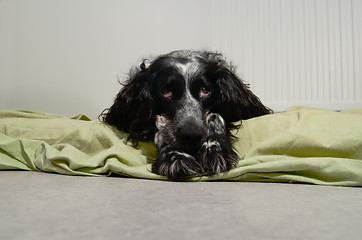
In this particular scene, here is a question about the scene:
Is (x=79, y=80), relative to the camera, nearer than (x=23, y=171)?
No

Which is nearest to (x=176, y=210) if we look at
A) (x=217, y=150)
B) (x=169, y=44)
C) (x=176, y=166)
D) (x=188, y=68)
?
(x=176, y=166)

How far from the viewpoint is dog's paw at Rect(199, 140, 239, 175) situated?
1.17m

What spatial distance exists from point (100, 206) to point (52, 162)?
62 centimetres

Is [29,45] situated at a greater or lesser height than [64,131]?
greater

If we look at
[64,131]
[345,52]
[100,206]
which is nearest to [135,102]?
[64,131]

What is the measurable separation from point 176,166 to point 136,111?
1.57 feet

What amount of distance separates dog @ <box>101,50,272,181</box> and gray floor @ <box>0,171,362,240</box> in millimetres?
137

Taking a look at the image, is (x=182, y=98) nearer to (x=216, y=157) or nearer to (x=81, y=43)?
(x=216, y=157)

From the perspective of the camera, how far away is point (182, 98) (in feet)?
4.47

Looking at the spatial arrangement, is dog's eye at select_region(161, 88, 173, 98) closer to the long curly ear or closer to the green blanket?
the long curly ear

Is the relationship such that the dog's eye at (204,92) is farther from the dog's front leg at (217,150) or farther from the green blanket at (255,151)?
the green blanket at (255,151)

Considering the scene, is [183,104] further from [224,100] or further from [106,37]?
[106,37]

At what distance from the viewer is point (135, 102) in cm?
155

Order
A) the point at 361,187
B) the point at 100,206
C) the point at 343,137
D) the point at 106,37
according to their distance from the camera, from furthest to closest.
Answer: the point at 106,37 → the point at 343,137 → the point at 361,187 → the point at 100,206
